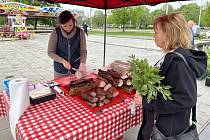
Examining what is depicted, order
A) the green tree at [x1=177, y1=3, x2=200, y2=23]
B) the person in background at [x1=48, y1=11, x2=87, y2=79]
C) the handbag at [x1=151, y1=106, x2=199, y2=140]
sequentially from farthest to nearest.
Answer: the green tree at [x1=177, y1=3, x2=200, y2=23]
the person in background at [x1=48, y1=11, x2=87, y2=79]
the handbag at [x1=151, y1=106, x2=199, y2=140]

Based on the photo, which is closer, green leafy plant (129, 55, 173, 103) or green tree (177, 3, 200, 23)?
green leafy plant (129, 55, 173, 103)

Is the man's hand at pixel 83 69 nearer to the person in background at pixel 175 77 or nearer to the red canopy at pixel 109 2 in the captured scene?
the person in background at pixel 175 77

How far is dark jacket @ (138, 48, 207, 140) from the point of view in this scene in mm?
1106

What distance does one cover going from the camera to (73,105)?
5.06ft

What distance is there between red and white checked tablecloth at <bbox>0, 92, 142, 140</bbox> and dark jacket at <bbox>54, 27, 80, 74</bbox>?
967mm

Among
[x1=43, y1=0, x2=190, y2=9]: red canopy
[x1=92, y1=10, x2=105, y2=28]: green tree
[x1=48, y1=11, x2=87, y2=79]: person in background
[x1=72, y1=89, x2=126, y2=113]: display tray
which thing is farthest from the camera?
[x1=92, y1=10, x2=105, y2=28]: green tree

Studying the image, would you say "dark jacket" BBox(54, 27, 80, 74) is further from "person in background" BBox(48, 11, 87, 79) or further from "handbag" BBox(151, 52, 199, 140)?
"handbag" BBox(151, 52, 199, 140)

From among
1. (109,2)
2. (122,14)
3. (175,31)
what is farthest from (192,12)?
(175,31)

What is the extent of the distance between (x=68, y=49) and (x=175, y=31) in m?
1.63

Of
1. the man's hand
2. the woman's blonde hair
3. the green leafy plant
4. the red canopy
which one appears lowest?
the man's hand

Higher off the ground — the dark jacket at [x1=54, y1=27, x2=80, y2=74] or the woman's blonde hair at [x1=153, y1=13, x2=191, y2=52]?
the woman's blonde hair at [x1=153, y1=13, x2=191, y2=52]

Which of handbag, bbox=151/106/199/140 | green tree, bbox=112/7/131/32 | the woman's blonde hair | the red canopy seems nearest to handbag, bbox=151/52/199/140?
handbag, bbox=151/106/199/140

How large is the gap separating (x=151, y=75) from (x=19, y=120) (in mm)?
997

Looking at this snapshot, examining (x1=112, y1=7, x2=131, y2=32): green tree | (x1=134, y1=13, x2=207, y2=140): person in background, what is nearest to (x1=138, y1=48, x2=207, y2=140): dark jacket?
(x1=134, y1=13, x2=207, y2=140): person in background
